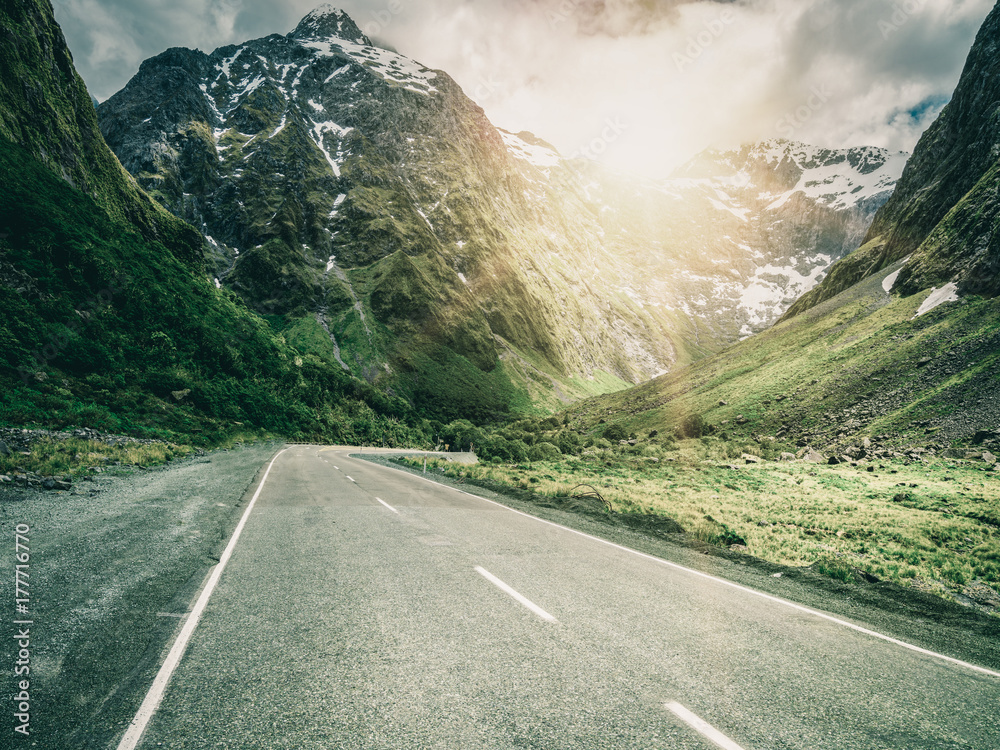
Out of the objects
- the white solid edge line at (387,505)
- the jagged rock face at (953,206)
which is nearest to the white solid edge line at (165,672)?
the white solid edge line at (387,505)

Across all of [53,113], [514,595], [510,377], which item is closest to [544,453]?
[514,595]

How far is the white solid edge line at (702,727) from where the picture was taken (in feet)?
11.0

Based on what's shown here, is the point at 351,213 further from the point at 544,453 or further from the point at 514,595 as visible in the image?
the point at 514,595

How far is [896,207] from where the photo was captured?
87.2 meters

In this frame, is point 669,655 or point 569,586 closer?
point 669,655

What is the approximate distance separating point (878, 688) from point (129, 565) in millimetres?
9777

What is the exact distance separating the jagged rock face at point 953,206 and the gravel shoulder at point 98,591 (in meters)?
66.0

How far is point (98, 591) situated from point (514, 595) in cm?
545

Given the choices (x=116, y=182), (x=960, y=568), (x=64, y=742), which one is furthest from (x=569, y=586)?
(x=116, y=182)

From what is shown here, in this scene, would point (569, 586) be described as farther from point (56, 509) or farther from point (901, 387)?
point (901, 387)

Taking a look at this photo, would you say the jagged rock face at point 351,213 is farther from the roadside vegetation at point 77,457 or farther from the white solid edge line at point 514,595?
the white solid edge line at point 514,595

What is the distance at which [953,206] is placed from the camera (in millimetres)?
63656

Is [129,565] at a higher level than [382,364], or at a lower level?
lower

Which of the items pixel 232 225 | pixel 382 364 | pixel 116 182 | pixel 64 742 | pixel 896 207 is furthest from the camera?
pixel 232 225
